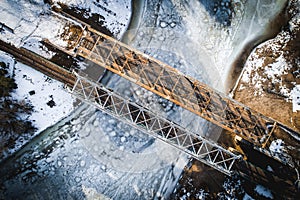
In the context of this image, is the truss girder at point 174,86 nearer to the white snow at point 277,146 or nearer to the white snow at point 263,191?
the white snow at point 277,146

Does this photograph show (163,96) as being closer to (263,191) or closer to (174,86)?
(174,86)

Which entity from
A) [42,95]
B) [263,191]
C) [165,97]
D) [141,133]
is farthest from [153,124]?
[263,191]

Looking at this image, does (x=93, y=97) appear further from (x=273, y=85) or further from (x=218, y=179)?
(x=273, y=85)

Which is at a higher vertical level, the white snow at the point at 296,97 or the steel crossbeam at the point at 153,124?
the white snow at the point at 296,97

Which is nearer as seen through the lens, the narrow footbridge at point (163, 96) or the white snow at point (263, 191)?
the narrow footbridge at point (163, 96)

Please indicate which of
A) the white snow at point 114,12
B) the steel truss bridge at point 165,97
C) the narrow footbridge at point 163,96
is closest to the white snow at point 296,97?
the narrow footbridge at point 163,96

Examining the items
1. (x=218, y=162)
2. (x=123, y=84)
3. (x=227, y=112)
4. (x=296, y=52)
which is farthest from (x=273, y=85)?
(x=123, y=84)

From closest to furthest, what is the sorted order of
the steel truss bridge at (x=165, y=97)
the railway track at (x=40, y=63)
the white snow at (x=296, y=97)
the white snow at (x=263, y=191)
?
the steel truss bridge at (x=165, y=97) < the railway track at (x=40, y=63) < the white snow at (x=263, y=191) < the white snow at (x=296, y=97)
